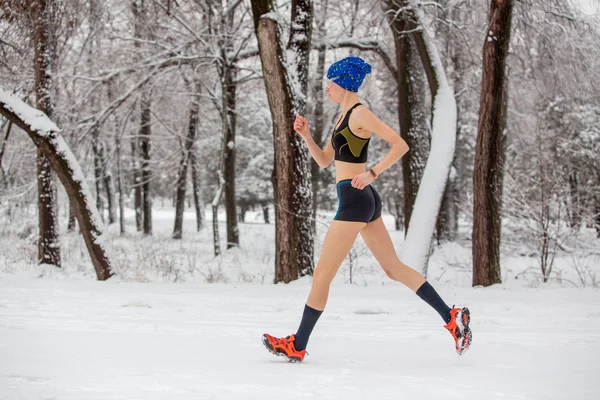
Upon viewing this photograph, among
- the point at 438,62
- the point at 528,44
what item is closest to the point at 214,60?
the point at 438,62

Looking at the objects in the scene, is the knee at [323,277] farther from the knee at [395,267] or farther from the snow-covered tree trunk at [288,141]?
the snow-covered tree trunk at [288,141]

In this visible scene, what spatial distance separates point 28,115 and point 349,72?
566 cm

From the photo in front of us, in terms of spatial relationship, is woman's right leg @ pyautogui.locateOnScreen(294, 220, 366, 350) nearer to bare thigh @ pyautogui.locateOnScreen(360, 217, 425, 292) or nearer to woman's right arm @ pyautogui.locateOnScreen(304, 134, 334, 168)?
bare thigh @ pyautogui.locateOnScreen(360, 217, 425, 292)

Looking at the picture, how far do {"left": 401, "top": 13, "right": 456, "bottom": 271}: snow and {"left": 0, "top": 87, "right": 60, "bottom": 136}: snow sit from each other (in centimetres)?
536

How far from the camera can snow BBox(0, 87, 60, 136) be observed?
22.8ft

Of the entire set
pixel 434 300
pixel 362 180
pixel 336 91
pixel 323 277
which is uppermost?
pixel 336 91

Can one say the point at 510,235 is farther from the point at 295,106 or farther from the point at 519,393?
the point at 519,393

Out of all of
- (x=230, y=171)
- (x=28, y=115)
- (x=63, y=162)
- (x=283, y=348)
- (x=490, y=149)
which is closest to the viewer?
(x=283, y=348)

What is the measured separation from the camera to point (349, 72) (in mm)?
3209

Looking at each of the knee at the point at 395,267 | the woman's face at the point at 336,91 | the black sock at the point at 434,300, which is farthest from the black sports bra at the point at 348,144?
the black sock at the point at 434,300

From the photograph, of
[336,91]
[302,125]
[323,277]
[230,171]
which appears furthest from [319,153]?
[230,171]

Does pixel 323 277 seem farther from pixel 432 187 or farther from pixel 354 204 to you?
pixel 432 187

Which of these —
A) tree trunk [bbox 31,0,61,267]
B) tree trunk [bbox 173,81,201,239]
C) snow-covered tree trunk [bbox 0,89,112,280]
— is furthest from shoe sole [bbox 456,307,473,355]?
tree trunk [bbox 173,81,201,239]

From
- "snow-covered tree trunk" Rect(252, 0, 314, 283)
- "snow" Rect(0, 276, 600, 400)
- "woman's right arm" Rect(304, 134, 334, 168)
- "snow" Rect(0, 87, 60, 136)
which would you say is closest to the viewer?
"snow" Rect(0, 276, 600, 400)
